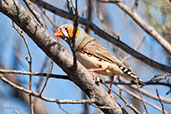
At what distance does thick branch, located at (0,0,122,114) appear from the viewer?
2410 mm


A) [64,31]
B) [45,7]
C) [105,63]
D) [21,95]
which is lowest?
[21,95]

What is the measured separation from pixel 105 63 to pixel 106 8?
3392mm

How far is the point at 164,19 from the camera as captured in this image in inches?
217

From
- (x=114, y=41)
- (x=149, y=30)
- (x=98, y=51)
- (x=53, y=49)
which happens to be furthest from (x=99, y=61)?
(x=53, y=49)

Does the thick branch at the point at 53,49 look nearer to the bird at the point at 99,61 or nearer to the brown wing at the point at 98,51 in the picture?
the bird at the point at 99,61

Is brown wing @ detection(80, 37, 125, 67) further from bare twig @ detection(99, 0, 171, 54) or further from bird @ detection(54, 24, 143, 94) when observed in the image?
bare twig @ detection(99, 0, 171, 54)

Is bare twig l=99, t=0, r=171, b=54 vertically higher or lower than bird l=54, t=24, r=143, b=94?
higher

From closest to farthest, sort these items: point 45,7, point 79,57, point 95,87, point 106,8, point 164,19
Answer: point 95,87, point 79,57, point 45,7, point 164,19, point 106,8

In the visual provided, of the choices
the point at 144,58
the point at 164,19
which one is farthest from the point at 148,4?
the point at 144,58

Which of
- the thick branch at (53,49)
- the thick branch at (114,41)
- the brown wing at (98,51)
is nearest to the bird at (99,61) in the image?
the brown wing at (98,51)

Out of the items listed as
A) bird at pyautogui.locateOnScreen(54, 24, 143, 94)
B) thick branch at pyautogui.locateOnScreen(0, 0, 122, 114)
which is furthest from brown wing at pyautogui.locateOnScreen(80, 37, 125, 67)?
thick branch at pyautogui.locateOnScreen(0, 0, 122, 114)

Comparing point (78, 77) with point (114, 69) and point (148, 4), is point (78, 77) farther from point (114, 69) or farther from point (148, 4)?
point (148, 4)

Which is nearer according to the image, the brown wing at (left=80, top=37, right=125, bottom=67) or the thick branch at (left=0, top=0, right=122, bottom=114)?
the thick branch at (left=0, top=0, right=122, bottom=114)

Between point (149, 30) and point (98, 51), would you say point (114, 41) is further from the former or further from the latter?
point (149, 30)
